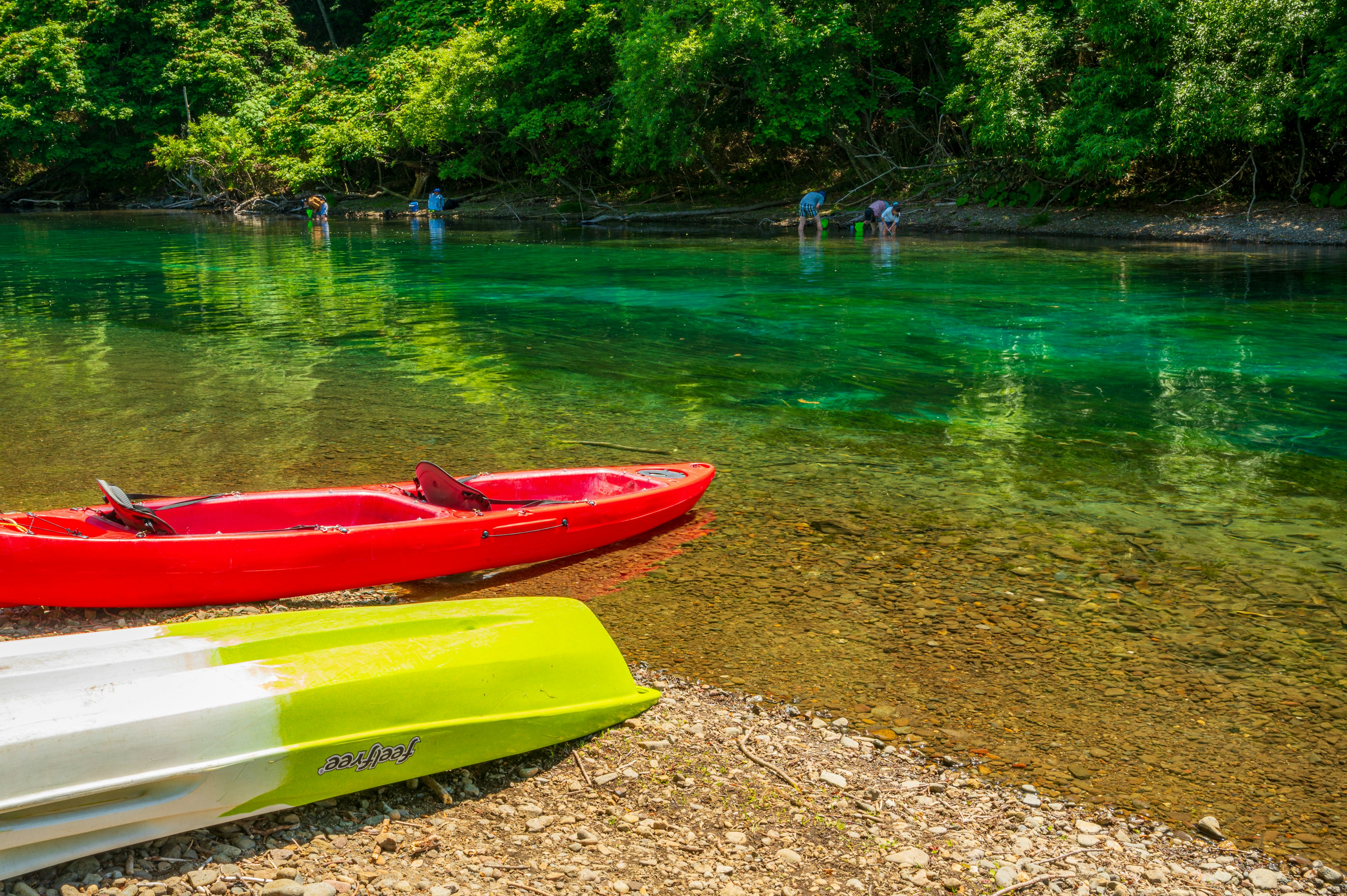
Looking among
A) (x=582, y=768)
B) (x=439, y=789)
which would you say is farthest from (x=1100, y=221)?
(x=439, y=789)

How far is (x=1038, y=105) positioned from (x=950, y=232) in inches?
162

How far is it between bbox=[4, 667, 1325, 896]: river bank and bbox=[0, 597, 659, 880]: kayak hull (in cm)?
11

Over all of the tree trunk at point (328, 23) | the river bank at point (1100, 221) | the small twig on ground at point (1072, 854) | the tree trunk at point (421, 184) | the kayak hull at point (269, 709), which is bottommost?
the small twig on ground at point (1072, 854)

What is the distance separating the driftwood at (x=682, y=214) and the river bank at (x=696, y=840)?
30.1m

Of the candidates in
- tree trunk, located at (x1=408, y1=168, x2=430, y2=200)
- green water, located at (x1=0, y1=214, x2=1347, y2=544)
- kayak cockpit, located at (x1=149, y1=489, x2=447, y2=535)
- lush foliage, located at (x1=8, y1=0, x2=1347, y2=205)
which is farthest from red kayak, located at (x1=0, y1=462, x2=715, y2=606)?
tree trunk, located at (x1=408, y1=168, x2=430, y2=200)

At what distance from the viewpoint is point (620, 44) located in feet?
102

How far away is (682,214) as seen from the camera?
111 feet

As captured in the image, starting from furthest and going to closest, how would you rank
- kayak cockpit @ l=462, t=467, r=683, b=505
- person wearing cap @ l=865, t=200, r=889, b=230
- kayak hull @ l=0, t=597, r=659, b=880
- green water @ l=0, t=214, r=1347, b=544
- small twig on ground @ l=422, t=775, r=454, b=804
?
person wearing cap @ l=865, t=200, r=889, b=230, green water @ l=0, t=214, r=1347, b=544, kayak cockpit @ l=462, t=467, r=683, b=505, small twig on ground @ l=422, t=775, r=454, b=804, kayak hull @ l=0, t=597, r=659, b=880

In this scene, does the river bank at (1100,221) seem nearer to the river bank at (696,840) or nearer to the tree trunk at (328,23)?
the river bank at (696,840)

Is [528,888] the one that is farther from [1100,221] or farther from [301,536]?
[1100,221]

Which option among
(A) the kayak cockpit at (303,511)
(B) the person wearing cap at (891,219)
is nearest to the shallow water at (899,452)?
(A) the kayak cockpit at (303,511)

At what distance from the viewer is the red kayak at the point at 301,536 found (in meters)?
5.01

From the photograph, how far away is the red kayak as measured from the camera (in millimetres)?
5008

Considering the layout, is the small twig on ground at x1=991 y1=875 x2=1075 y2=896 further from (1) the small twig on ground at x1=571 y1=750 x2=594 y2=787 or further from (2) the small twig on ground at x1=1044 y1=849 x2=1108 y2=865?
(1) the small twig on ground at x1=571 y1=750 x2=594 y2=787
